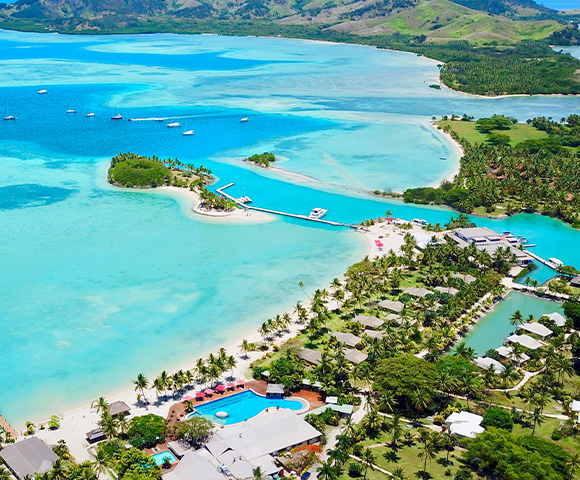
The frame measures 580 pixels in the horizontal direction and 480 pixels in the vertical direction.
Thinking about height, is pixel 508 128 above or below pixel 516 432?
above

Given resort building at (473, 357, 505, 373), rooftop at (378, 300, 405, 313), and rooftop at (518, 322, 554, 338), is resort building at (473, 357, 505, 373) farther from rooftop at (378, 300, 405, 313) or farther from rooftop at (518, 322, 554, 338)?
rooftop at (378, 300, 405, 313)

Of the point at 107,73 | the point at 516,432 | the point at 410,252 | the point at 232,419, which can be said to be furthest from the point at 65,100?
the point at 516,432

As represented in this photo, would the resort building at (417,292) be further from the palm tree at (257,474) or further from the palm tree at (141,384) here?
the palm tree at (257,474)

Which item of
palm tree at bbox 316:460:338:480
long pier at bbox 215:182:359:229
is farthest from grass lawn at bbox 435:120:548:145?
palm tree at bbox 316:460:338:480

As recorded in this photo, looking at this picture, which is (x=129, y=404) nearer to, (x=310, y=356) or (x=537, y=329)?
(x=310, y=356)

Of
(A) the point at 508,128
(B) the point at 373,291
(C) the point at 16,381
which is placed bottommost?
(C) the point at 16,381

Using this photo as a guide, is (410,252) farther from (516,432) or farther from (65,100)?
(65,100)

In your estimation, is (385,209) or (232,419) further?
(385,209)

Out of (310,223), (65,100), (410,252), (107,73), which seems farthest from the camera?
(107,73)
